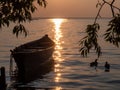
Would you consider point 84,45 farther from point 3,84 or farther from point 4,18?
point 3,84

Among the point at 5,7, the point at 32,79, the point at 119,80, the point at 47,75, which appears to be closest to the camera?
the point at 5,7

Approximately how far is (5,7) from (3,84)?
14.8m

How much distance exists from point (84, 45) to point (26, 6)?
2084 mm

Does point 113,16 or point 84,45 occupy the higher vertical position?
point 113,16

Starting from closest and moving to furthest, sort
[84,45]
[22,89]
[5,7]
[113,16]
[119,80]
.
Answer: [113,16] → [84,45] → [5,7] → [22,89] → [119,80]

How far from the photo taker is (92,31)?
25.3 ft

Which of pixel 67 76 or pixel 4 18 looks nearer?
pixel 4 18

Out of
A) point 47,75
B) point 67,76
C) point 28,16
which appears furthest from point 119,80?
point 28,16

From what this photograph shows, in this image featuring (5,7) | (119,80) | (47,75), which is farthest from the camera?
(47,75)

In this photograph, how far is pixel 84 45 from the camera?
7.95 metres

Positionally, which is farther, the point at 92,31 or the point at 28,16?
the point at 28,16

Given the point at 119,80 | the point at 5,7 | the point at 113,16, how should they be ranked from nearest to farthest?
the point at 113,16
the point at 5,7
the point at 119,80

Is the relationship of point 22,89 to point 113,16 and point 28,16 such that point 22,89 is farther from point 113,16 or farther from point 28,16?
point 113,16

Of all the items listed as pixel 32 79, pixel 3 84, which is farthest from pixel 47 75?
pixel 3 84
